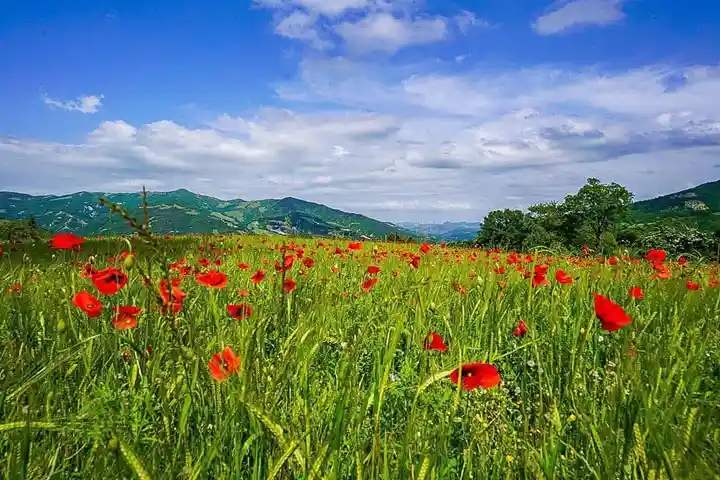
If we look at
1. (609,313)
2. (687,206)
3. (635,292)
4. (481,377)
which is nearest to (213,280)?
(481,377)

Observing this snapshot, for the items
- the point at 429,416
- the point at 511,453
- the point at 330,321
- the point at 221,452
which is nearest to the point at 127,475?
the point at 221,452

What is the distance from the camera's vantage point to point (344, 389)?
4.75 feet

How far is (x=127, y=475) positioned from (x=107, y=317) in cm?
132

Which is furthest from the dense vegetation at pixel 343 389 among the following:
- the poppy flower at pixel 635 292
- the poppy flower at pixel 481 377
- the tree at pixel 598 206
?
the tree at pixel 598 206

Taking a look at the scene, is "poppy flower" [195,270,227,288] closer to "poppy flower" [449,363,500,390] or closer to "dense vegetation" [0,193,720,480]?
"dense vegetation" [0,193,720,480]

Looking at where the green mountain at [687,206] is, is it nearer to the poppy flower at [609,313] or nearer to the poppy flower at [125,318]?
the poppy flower at [609,313]

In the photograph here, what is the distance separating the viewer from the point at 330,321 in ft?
9.15

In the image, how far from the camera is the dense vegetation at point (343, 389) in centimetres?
122

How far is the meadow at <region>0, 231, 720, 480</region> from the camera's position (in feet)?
4.03

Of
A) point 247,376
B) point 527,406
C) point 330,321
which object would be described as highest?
point 247,376

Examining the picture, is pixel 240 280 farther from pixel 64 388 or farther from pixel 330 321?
pixel 64 388

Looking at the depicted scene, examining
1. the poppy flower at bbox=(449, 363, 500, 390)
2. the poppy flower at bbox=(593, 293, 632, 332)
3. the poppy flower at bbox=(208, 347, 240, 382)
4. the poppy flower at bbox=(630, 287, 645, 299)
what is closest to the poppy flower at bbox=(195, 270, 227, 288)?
the poppy flower at bbox=(208, 347, 240, 382)

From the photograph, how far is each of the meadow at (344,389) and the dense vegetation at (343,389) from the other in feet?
0.04

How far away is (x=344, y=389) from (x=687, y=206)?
179m
